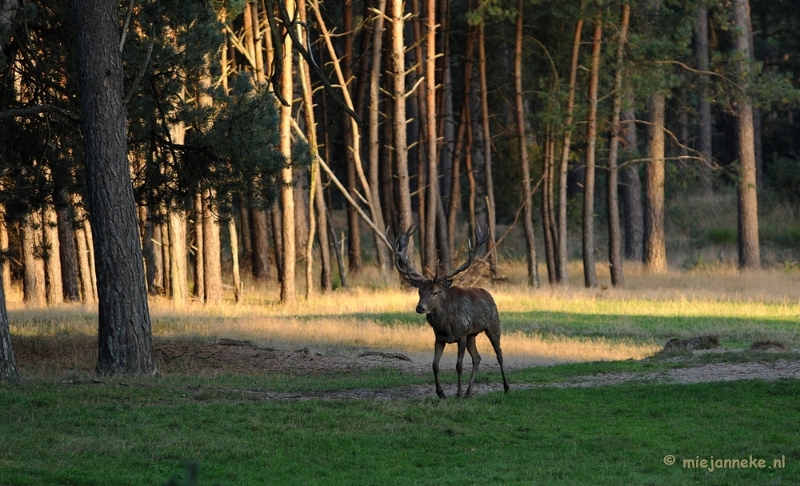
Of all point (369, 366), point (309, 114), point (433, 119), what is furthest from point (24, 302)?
point (369, 366)

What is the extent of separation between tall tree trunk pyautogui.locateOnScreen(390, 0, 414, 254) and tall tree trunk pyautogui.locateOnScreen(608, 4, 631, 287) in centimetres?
615

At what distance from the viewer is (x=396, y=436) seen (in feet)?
38.3

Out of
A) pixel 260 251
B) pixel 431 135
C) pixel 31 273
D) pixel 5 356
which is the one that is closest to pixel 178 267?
pixel 31 273

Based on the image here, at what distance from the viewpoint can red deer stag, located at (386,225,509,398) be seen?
14016 millimetres

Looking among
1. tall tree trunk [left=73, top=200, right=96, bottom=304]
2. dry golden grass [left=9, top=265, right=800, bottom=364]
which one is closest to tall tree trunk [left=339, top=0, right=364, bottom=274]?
dry golden grass [left=9, top=265, right=800, bottom=364]

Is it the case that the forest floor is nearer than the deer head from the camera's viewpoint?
No

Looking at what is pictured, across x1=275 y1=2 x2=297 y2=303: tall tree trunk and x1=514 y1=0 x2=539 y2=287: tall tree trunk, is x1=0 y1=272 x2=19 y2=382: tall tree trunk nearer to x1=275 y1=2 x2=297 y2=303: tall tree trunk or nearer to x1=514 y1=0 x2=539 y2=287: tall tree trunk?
x1=275 y1=2 x2=297 y2=303: tall tree trunk

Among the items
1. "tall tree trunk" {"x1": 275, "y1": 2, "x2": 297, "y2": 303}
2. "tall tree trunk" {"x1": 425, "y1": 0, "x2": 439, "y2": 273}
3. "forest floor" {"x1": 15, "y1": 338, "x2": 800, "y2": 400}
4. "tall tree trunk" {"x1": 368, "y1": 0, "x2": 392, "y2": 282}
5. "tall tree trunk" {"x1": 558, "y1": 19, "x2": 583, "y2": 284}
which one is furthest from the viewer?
"tall tree trunk" {"x1": 558, "y1": 19, "x2": 583, "y2": 284}

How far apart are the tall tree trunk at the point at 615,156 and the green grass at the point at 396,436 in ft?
64.6

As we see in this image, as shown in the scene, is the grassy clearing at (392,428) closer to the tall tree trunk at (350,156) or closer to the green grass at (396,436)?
the green grass at (396,436)

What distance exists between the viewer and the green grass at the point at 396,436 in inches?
405

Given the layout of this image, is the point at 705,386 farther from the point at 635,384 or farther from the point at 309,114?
the point at 309,114

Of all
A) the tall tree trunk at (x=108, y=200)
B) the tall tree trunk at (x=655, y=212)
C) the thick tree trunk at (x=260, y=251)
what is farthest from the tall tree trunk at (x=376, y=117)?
the tall tree trunk at (x=108, y=200)

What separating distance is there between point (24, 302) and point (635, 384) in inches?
791
